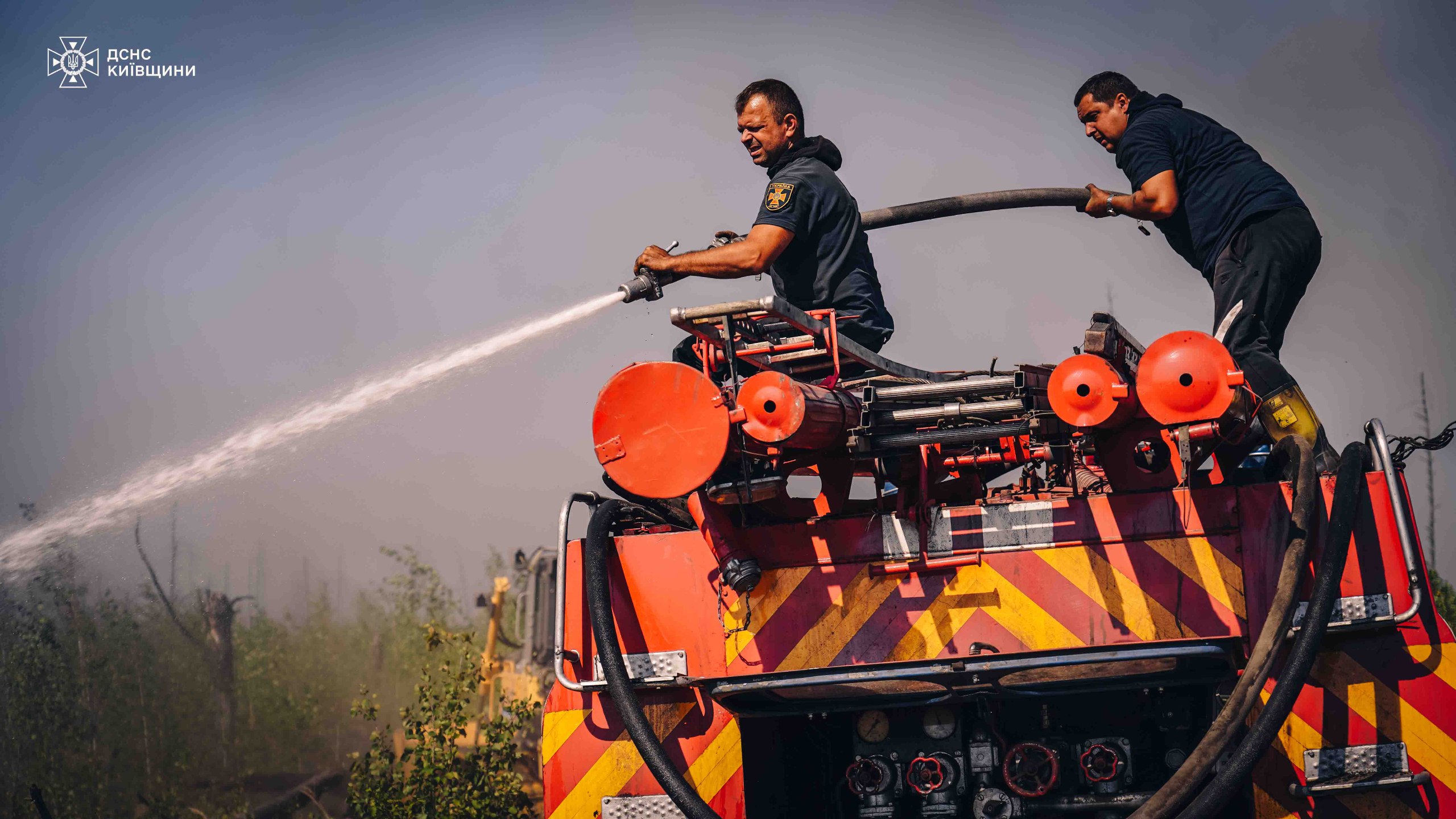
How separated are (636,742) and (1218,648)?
1.95 meters

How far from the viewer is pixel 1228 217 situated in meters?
5.04

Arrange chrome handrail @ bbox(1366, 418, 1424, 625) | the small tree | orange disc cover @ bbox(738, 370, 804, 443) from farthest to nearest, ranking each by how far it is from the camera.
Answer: the small tree
chrome handrail @ bbox(1366, 418, 1424, 625)
orange disc cover @ bbox(738, 370, 804, 443)

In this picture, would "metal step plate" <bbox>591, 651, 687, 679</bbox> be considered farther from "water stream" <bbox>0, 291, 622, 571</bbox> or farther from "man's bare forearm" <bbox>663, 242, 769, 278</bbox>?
"water stream" <bbox>0, 291, 622, 571</bbox>

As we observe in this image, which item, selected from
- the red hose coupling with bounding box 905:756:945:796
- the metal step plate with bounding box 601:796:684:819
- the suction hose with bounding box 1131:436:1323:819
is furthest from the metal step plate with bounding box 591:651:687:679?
the suction hose with bounding box 1131:436:1323:819

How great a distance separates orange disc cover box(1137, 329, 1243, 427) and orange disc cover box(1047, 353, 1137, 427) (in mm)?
87

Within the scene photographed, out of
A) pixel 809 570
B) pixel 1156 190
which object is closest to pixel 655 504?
pixel 809 570

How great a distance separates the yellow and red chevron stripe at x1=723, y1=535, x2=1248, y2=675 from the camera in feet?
12.5

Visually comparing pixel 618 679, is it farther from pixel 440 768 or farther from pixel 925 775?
pixel 440 768

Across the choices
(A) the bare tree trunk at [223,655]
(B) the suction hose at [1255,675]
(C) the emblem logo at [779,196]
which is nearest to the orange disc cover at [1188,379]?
(B) the suction hose at [1255,675]

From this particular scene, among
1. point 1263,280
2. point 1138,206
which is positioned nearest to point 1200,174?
point 1138,206

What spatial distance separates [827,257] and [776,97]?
38.3 inches

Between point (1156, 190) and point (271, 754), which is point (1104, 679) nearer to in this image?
point (1156, 190)

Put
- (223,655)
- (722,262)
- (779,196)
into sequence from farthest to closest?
1. (223,655)
2. (779,196)
3. (722,262)

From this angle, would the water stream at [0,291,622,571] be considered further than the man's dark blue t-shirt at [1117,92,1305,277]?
Yes
